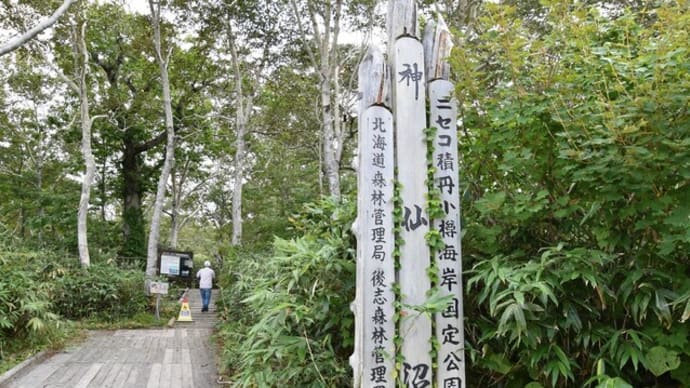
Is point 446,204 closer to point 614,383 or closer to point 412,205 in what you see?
point 412,205

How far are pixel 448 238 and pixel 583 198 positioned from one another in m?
0.77

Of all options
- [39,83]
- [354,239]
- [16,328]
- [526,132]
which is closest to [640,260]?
[526,132]

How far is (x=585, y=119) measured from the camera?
6.88 ft

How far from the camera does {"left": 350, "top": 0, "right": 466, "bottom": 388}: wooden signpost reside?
254cm

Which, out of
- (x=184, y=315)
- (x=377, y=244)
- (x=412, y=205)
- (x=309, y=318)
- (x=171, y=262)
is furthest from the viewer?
(x=171, y=262)

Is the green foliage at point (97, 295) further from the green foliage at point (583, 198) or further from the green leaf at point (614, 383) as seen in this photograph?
the green leaf at point (614, 383)

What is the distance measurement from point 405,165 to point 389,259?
0.60 m

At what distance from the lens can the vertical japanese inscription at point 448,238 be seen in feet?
8.36

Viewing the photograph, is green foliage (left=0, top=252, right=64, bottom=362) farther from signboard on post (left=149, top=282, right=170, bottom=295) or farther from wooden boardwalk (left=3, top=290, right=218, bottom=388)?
signboard on post (left=149, top=282, right=170, bottom=295)

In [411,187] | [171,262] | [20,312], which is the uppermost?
[411,187]

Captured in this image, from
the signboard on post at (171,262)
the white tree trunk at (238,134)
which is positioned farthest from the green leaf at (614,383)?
the signboard on post at (171,262)

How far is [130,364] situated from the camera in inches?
249

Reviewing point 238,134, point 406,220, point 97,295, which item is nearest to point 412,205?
point 406,220

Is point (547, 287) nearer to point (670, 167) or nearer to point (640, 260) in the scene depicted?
point (640, 260)
